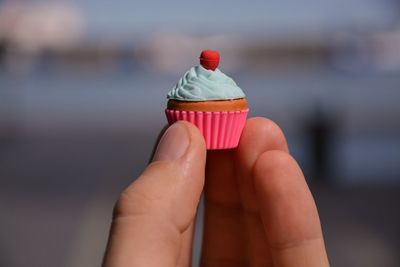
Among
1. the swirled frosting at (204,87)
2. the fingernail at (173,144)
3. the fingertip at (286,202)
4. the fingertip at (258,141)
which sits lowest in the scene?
the fingertip at (286,202)

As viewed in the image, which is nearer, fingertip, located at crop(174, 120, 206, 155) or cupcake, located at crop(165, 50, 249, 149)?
fingertip, located at crop(174, 120, 206, 155)

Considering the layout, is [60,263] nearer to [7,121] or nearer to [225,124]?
[225,124]

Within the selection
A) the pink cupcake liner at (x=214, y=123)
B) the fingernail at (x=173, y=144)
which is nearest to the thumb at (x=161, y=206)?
the fingernail at (x=173, y=144)

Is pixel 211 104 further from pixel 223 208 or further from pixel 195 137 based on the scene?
pixel 223 208

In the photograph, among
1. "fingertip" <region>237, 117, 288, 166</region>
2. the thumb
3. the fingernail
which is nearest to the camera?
the thumb

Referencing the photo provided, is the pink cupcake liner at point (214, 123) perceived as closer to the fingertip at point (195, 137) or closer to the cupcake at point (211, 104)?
the cupcake at point (211, 104)

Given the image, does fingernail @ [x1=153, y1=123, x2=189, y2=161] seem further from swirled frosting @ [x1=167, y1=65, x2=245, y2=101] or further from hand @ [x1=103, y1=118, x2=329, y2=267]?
swirled frosting @ [x1=167, y1=65, x2=245, y2=101]

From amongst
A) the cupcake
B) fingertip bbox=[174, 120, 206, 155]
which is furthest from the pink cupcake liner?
fingertip bbox=[174, 120, 206, 155]
